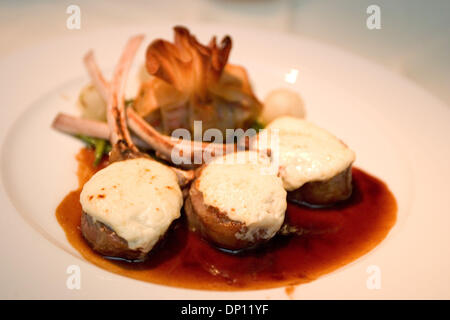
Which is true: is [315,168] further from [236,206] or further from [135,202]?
[135,202]

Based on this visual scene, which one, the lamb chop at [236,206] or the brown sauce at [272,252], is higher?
the lamb chop at [236,206]

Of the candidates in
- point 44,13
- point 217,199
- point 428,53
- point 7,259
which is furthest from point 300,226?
point 44,13

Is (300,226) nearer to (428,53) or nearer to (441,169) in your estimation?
(441,169)

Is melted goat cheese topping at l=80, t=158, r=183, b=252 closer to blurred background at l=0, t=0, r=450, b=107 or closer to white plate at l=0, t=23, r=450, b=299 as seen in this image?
white plate at l=0, t=23, r=450, b=299

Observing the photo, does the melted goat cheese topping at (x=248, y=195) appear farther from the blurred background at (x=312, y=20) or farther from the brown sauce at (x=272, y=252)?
the blurred background at (x=312, y=20)

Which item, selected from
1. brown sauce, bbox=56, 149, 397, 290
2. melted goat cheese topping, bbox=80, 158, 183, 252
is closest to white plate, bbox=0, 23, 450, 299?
brown sauce, bbox=56, 149, 397, 290

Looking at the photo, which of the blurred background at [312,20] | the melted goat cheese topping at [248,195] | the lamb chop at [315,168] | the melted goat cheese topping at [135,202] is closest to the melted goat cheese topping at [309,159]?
the lamb chop at [315,168]
